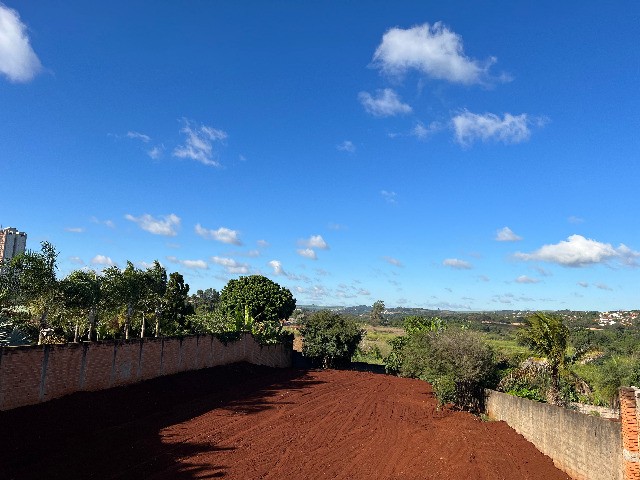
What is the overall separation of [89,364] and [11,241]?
78804 mm

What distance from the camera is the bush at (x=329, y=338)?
38.0 metres

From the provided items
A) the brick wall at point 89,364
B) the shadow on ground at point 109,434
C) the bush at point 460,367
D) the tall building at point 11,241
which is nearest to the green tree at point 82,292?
the brick wall at point 89,364

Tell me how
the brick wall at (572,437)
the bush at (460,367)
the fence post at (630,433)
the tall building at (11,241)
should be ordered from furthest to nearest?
1. the tall building at (11,241)
2. the bush at (460,367)
3. the brick wall at (572,437)
4. the fence post at (630,433)

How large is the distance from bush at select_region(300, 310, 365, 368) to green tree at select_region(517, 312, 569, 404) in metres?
20.1

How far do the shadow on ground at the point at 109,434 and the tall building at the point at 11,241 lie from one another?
7097 cm

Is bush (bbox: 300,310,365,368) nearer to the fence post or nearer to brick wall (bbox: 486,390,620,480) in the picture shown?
brick wall (bbox: 486,390,620,480)

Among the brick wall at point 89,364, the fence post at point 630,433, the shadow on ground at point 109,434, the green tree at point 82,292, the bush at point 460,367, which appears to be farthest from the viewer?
the bush at point 460,367

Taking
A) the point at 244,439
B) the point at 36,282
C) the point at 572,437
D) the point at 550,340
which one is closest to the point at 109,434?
the point at 244,439

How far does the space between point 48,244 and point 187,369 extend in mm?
9550

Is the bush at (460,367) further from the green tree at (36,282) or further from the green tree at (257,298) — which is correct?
the green tree at (257,298)

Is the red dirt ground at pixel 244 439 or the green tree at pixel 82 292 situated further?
the green tree at pixel 82 292

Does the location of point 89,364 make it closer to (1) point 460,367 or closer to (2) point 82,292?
(2) point 82,292

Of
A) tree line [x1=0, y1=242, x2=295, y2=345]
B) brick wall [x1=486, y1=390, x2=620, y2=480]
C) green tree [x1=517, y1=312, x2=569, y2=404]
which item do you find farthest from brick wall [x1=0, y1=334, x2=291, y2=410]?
green tree [x1=517, y1=312, x2=569, y2=404]

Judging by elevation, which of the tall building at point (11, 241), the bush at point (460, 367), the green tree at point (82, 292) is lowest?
the bush at point (460, 367)
